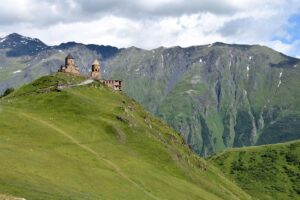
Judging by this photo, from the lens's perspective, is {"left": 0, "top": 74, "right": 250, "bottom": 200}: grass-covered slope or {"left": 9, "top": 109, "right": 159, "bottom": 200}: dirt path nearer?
{"left": 0, "top": 74, "right": 250, "bottom": 200}: grass-covered slope

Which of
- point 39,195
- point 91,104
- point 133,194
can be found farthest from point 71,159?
point 91,104

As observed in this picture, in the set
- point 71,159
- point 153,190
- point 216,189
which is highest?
point 71,159

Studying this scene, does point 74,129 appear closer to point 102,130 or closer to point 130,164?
point 102,130

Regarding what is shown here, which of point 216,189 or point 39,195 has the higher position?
point 39,195

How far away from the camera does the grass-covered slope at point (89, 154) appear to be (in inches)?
3529

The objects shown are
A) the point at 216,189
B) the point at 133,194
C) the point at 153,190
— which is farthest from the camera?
the point at 216,189

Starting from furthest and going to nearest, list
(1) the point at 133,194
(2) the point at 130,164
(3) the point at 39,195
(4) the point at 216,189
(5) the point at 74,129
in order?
1. (4) the point at 216,189
2. (5) the point at 74,129
3. (2) the point at 130,164
4. (1) the point at 133,194
5. (3) the point at 39,195

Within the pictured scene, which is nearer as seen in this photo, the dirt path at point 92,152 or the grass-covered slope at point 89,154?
the grass-covered slope at point 89,154

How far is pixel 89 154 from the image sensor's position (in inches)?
4860

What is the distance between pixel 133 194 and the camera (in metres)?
106

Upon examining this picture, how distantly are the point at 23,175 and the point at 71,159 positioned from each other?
90.7 ft

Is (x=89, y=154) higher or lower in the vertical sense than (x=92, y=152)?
higher

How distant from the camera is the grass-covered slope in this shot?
8962cm

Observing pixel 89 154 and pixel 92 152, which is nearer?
pixel 89 154
